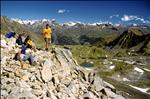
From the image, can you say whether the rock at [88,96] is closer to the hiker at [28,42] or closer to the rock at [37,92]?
the rock at [37,92]

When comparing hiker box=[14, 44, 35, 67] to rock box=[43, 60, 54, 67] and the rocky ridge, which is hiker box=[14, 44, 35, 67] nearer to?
the rocky ridge

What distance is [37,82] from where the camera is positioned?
1671 inches

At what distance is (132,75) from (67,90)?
386 feet

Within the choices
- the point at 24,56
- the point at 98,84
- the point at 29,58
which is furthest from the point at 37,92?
the point at 98,84

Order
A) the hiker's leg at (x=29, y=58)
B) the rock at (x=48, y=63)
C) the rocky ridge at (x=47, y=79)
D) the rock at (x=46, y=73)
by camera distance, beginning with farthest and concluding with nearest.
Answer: the rock at (x=48, y=63) < the rock at (x=46, y=73) < the hiker's leg at (x=29, y=58) < the rocky ridge at (x=47, y=79)

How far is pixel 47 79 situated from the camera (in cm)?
4419

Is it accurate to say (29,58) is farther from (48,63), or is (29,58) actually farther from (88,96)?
(88,96)

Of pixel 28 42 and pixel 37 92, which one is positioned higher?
pixel 28 42

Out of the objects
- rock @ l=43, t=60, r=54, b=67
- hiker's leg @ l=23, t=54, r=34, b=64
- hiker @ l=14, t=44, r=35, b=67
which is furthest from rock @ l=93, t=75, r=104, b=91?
hiker's leg @ l=23, t=54, r=34, b=64

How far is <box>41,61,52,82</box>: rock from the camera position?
44.0 metres

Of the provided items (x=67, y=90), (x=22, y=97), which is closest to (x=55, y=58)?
(x=67, y=90)

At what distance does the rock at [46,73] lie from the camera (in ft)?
144

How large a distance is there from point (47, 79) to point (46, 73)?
1085mm

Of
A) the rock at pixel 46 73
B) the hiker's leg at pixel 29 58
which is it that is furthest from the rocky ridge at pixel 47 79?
the hiker's leg at pixel 29 58
